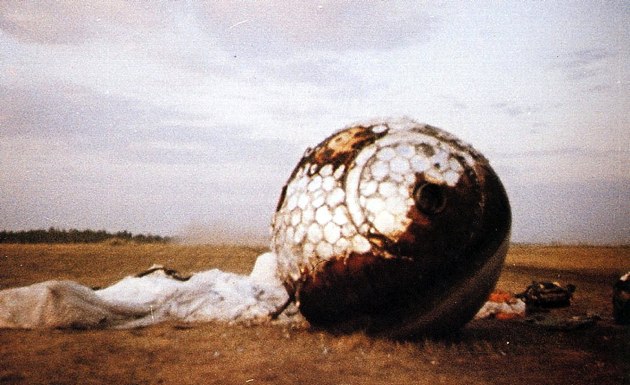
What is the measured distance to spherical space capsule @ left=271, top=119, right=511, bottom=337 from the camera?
14.8ft

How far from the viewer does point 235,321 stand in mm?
5891

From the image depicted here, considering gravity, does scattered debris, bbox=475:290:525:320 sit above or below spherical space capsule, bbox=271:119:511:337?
below

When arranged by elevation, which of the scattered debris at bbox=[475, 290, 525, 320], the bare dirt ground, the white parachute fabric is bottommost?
the scattered debris at bbox=[475, 290, 525, 320]

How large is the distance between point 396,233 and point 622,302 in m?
2.94

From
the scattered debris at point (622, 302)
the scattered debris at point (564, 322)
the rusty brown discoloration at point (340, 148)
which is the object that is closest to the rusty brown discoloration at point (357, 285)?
the rusty brown discoloration at point (340, 148)

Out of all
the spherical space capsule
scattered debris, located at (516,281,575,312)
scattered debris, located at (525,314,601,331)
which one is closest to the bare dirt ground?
scattered debris, located at (525,314,601,331)

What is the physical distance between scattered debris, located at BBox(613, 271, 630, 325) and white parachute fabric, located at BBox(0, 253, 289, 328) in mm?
3502

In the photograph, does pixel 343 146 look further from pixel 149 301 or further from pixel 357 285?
pixel 149 301

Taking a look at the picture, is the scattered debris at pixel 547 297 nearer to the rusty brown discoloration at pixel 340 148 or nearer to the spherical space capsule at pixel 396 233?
the spherical space capsule at pixel 396 233

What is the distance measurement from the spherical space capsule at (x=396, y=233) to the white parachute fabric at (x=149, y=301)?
1.38 metres

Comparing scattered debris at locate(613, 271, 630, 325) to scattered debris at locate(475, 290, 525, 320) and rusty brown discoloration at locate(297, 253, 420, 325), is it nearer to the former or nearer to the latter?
scattered debris at locate(475, 290, 525, 320)

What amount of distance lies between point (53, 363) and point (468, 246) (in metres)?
3.31

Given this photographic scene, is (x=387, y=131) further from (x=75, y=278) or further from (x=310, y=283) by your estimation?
(x=75, y=278)

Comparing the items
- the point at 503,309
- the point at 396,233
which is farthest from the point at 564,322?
the point at 396,233
